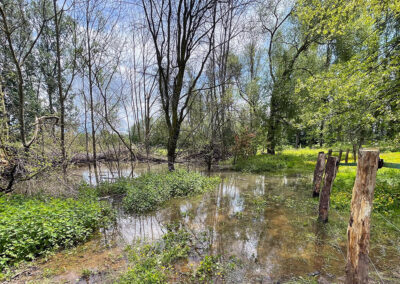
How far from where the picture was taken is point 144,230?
4.89 metres

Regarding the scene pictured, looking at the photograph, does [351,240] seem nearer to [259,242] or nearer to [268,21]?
[259,242]

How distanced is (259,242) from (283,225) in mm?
1160

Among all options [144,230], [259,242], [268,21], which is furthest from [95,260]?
[268,21]

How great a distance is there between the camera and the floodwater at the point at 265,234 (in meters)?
3.13

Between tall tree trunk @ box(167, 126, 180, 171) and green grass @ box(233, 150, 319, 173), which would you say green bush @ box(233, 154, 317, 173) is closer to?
green grass @ box(233, 150, 319, 173)

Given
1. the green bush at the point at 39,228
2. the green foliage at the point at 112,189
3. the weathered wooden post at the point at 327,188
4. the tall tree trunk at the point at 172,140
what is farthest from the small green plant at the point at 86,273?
the tall tree trunk at the point at 172,140

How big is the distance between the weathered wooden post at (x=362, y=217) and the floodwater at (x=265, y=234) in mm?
797

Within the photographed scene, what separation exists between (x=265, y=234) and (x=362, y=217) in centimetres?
256

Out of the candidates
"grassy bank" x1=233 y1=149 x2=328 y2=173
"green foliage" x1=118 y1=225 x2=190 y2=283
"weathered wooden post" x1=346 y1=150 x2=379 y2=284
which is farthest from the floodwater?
"grassy bank" x1=233 y1=149 x2=328 y2=173

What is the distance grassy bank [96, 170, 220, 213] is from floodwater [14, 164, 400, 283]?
0.38 metres

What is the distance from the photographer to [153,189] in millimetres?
6820

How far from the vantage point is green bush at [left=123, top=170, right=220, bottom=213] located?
20.3 ft

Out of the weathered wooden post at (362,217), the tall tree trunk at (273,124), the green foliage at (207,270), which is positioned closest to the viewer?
the weathered wooden post at (362,217)

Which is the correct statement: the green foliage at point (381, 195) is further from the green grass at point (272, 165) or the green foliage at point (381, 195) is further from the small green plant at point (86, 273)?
the small green plant at point (86, 273)
